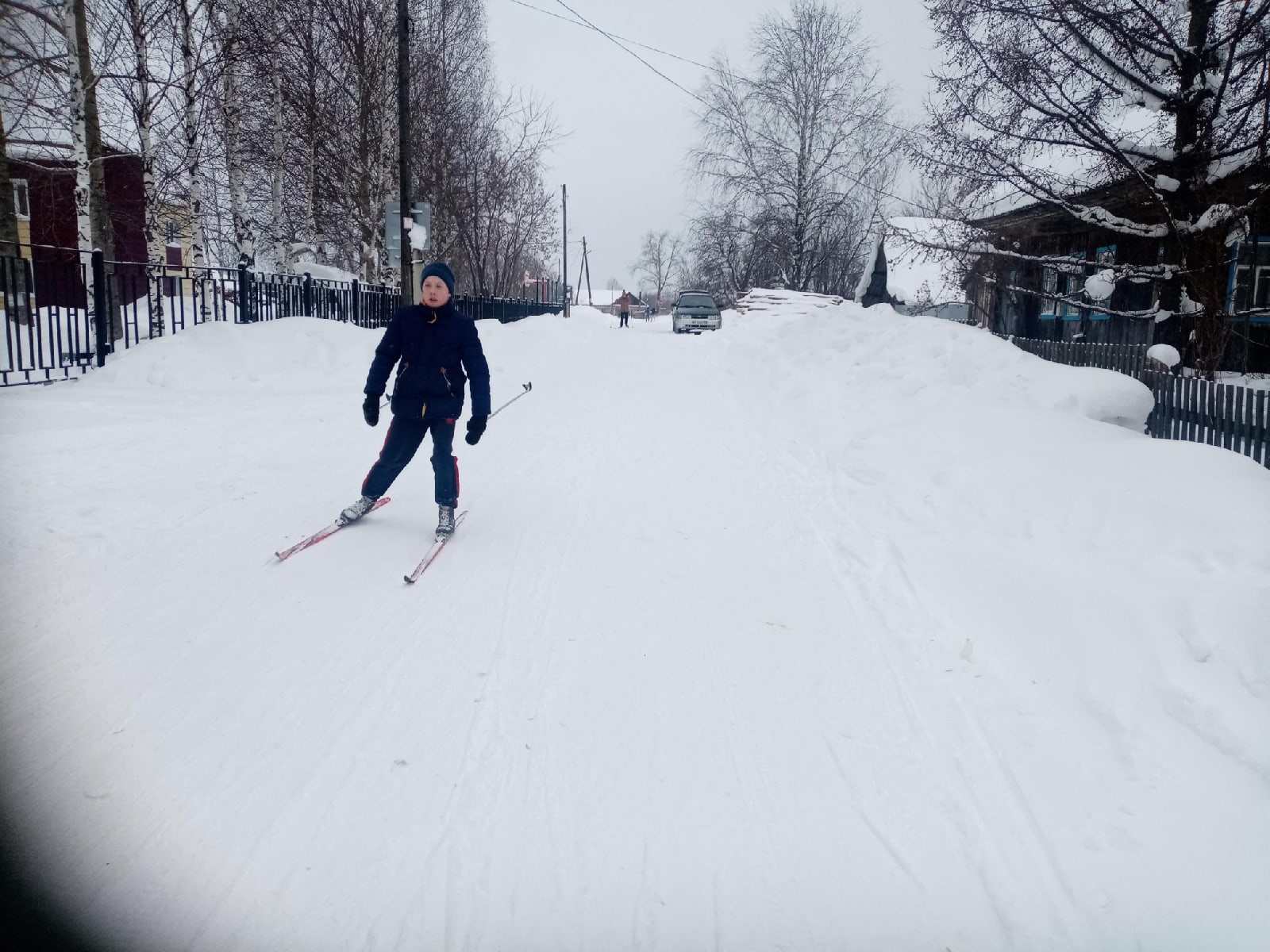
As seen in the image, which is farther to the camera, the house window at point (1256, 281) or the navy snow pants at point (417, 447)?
the house window at point (1256, 281)

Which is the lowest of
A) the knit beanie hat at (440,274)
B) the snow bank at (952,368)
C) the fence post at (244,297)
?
the snow bank at (952,368)

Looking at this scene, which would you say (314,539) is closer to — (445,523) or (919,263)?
(445,523)

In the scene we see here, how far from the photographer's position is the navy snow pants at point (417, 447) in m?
5.37

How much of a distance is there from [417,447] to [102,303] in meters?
7.78

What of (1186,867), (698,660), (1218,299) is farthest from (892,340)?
A: (1186,867)

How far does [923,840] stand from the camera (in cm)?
260

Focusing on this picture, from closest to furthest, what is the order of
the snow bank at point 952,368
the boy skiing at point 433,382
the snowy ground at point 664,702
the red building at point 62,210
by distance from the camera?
1. the snowy ground at point 664,702
2. the boy skiing at point 433,382
3. the snow bank at point 952,368
4. the red building at point 62,210

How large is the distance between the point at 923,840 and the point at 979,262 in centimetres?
1190

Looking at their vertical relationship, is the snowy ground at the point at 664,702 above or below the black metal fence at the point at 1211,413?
below

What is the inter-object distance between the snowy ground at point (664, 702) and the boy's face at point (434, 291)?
160cm

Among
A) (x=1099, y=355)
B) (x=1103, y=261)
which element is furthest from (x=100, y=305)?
(x=1103, y=261)

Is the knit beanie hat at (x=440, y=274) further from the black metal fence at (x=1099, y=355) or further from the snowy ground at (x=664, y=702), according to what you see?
the black metal fence at (x=1099, y=355)

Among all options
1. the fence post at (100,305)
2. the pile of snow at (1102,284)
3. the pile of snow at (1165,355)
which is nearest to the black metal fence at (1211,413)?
the pile of snow at (1165,355)

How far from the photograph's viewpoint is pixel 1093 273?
42.9ft
